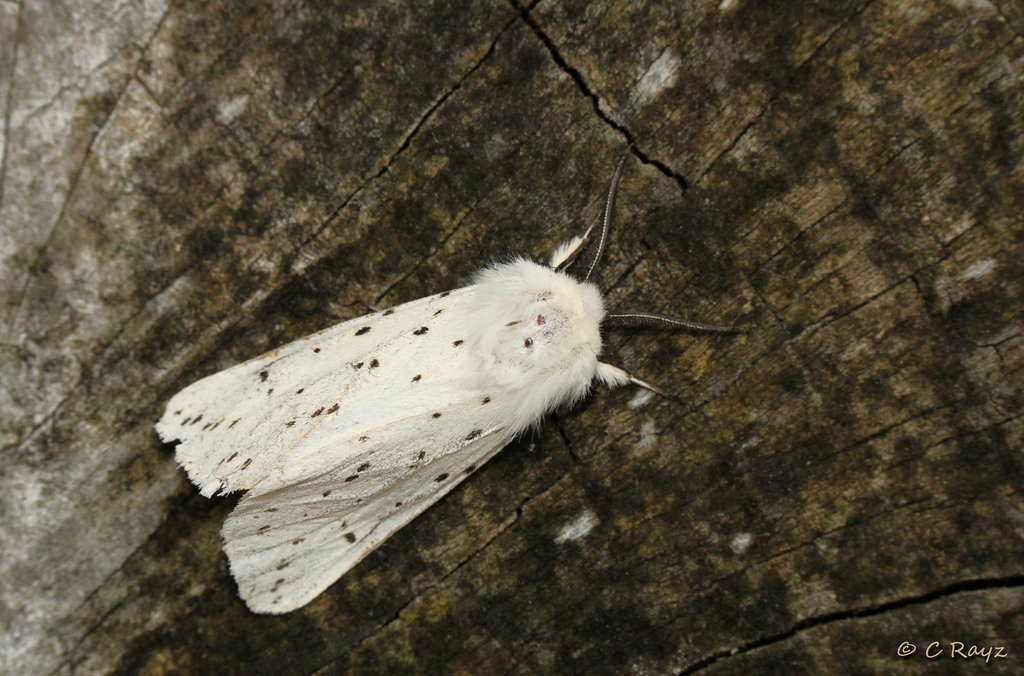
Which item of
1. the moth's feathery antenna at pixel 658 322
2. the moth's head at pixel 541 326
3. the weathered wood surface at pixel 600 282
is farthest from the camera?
the moth's head at pixel 541 326

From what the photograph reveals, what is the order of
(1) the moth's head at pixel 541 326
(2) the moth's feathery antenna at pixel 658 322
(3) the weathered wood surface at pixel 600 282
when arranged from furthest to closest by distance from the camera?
(1) the moth's head at pixel 541 326
(2) the moth's feathery antenna at pixel 658 322
(3) the weathered wood surface at pixel 600 282

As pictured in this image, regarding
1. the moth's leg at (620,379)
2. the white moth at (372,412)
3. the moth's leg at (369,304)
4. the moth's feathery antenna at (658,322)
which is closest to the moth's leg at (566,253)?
the white moth at (372,412)

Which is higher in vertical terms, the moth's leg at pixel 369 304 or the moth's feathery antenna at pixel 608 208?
the moth's leg at pixel 369 304

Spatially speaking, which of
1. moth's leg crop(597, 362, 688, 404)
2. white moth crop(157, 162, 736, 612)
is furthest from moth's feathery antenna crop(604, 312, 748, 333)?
moth's leg crop(597, 362, 688, 404)

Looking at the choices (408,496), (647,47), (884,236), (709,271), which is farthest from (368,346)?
(884,236)

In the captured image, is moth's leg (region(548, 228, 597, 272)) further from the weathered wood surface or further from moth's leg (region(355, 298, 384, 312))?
moth's leg (region(355, 298, 384, 312))

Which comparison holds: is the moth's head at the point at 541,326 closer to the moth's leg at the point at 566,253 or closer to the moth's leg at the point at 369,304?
the moth's leg at the point at 566,253

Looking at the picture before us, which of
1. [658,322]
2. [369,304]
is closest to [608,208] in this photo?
[658,322]
